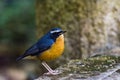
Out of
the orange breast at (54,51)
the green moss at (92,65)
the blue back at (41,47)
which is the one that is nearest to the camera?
the green moss at (92,65)

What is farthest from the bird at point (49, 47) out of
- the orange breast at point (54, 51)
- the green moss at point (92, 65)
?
the green moss at point (92, 65)

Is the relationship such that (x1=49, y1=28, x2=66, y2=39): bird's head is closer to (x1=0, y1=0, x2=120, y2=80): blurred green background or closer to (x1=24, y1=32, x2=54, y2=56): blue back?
(x1=24, y1=32, x2=54, y2=56): blue back

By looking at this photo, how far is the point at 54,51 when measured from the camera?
20.9ft

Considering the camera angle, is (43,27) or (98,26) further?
(43,27)

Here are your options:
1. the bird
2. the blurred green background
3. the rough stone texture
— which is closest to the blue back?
the bird

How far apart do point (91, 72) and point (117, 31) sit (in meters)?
2.84

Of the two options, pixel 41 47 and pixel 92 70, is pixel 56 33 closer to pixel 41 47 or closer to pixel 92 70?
pixel 41 47

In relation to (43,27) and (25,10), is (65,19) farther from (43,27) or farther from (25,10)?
(25,10)

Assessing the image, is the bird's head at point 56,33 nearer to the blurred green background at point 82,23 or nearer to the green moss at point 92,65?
the green moss at point 92,65

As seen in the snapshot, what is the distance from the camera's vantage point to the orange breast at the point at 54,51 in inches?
249

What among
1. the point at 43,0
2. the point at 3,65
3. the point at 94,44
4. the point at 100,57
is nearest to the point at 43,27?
the point at 43,0

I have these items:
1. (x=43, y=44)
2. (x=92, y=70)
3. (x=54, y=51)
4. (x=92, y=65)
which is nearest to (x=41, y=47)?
(x=43, y=44)

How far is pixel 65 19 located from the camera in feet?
28.1

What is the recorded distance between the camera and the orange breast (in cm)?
633
